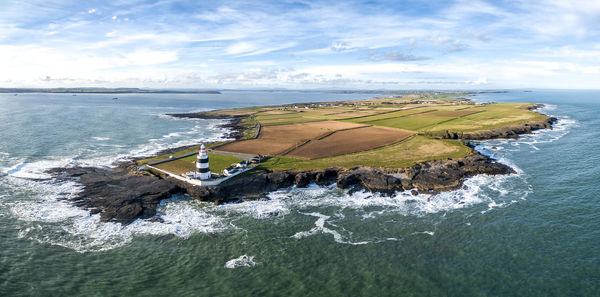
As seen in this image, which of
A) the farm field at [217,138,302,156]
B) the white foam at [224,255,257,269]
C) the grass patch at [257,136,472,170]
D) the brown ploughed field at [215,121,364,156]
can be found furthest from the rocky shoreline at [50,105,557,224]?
the brown ploughed field at [215,121,364,156]

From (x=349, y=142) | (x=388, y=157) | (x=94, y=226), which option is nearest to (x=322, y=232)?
(x=94, y=226)

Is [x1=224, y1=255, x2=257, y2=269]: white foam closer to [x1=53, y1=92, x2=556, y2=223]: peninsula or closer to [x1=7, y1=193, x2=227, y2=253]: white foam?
[x1=7, y1=193, x2=227, y2=253]: white foam

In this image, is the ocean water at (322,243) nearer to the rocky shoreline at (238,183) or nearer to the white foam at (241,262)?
the white foam at (241,262)

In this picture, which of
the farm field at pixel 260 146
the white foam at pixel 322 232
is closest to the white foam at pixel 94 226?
the white foam at pixel 322 232

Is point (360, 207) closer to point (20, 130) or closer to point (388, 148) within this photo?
point (388, 148)

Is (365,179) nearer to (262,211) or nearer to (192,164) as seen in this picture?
(262,211)

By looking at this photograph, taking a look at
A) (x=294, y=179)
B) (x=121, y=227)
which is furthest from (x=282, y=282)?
(x=294, y=179)
